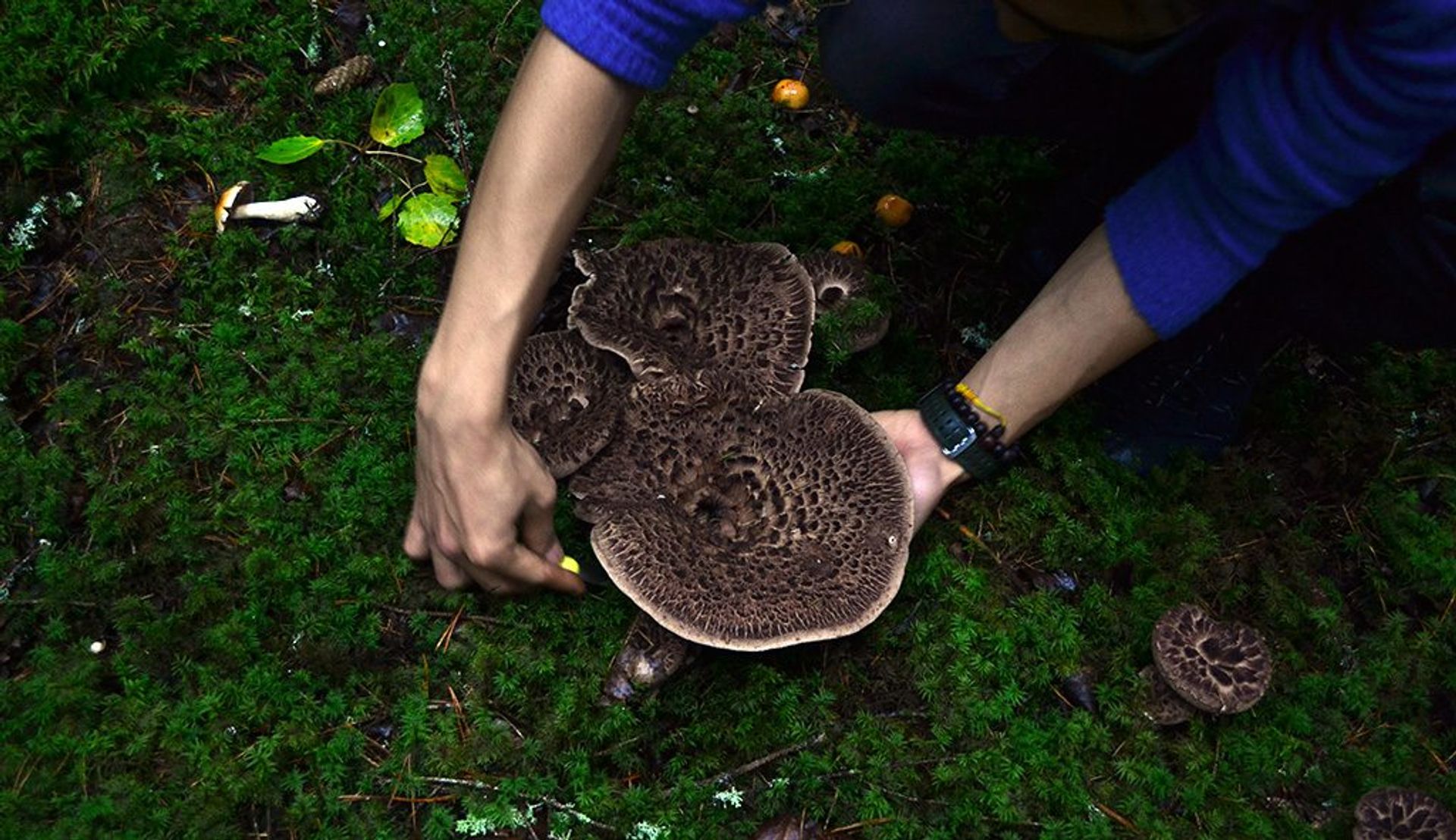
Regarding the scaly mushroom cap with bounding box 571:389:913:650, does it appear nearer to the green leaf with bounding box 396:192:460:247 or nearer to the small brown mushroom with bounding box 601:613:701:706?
the small brown mushroom with bounding box 601:613:701:706

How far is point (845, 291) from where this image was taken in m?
3.91

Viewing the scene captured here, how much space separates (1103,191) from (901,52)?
1061mm

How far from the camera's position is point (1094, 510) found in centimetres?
377

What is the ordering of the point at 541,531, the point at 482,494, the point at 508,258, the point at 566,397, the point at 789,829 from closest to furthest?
the point at 508,258, the point at 482,494, the point at 541,531, the point at 789,829, the point at 566,397

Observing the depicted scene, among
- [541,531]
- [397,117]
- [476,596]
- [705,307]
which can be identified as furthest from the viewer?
[397,117]

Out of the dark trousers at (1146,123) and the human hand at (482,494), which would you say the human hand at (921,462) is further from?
the human hand at (482,494)

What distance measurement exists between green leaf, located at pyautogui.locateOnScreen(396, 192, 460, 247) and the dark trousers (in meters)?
1.51

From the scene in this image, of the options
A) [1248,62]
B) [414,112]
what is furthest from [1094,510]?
[414,112]

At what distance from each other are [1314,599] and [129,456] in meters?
4.02

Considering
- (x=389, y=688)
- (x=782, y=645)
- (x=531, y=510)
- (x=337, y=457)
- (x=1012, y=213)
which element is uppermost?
(x=1012, y=213)

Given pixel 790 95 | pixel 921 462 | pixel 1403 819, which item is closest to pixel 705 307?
pixel 921 462

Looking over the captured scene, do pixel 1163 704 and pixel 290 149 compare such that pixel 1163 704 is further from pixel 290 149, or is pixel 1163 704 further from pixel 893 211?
pixel 290 149

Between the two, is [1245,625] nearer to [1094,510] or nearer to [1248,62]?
[1094,510]

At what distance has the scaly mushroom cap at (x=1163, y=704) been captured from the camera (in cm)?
337
